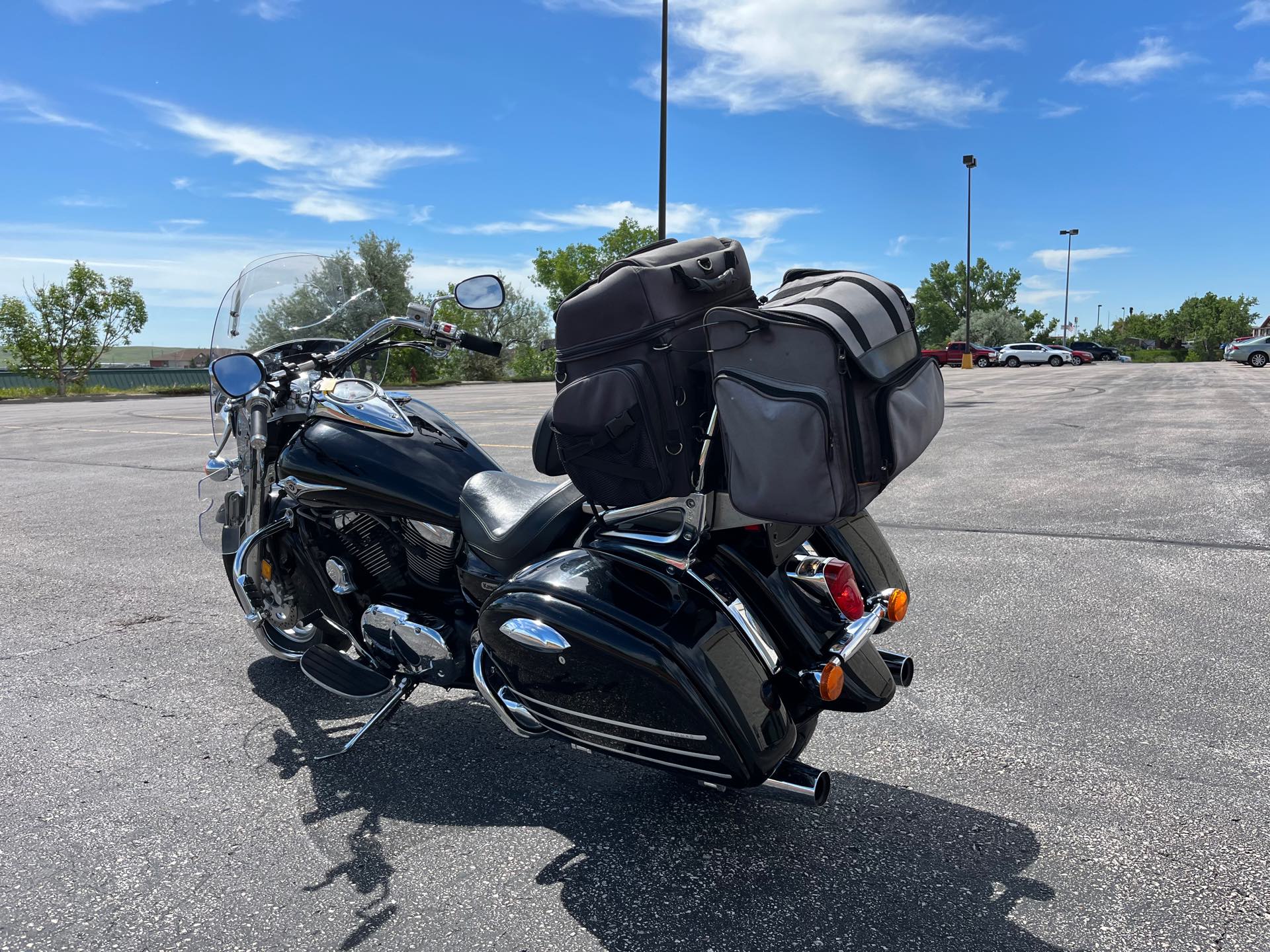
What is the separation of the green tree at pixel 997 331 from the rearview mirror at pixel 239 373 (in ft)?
260

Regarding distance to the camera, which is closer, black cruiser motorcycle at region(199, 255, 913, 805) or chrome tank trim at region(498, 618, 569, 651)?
black cruiser motorcycle at region(199, 255, 913, 805)

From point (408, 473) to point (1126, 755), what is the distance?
2.52 meters

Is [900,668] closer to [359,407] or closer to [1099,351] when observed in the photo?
[359,407]

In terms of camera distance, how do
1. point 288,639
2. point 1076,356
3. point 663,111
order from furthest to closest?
point 1076,356 < point 663,111 < point 288,639

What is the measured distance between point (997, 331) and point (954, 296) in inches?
541

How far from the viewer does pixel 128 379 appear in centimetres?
3941

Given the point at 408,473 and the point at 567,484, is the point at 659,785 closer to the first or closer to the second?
the point at 567,484

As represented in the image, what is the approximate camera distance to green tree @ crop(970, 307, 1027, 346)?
7606 centimetres

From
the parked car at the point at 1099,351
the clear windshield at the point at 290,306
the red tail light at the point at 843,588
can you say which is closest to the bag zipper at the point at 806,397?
the red tail light at the point at 843,588

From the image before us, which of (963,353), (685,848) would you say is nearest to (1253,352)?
(963,353)

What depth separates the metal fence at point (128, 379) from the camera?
123 ft

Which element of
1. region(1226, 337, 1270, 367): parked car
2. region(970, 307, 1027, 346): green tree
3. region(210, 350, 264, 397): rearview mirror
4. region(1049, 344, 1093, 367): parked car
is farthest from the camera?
region(970, 307, 1027, 346): green tree

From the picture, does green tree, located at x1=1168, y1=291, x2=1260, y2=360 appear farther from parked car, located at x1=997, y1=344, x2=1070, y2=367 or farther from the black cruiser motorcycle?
the black cruiser motorcycle

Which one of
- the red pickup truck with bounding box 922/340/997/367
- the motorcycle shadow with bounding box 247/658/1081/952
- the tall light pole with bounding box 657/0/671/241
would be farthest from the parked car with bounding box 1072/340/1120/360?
the motorcycle shadow with bounding box 247/658/1081/952
